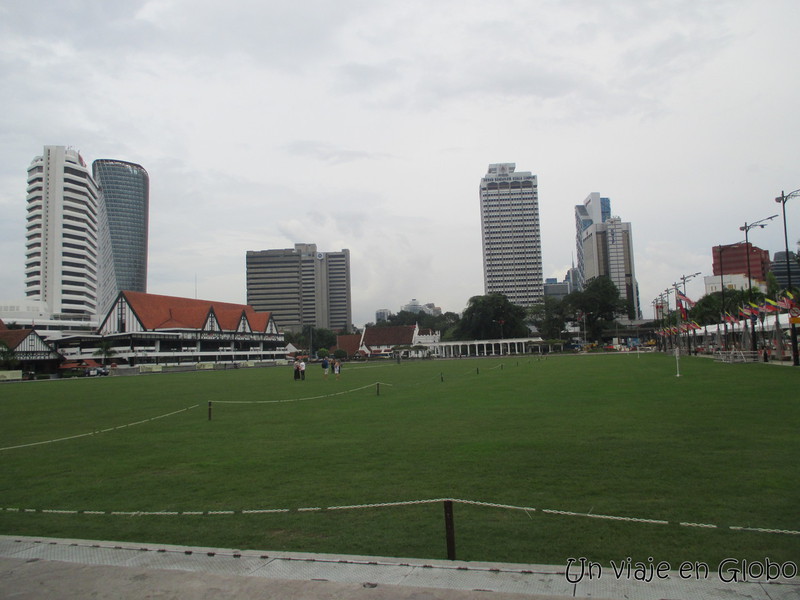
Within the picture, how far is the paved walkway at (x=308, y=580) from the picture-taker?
13.5ft

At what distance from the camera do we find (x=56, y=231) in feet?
358

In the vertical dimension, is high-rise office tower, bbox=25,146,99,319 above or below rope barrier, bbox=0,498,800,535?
above

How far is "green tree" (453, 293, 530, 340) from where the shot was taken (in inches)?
4365

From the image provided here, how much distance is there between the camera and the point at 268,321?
117 m

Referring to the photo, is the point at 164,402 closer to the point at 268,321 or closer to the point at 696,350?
the point at 696,350

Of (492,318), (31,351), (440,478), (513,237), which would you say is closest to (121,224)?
(31,351)

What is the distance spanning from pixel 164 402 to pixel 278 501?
17.6 meters

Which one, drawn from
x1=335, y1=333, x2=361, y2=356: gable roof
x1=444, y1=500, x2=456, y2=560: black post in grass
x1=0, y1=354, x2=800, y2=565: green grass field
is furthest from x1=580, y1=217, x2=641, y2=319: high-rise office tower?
x1=444, y1=500, x2=456, y2=560: black post in grass

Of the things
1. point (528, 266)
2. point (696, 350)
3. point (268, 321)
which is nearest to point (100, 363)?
point (268, 321)

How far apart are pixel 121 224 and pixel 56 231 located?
7137 centimetres

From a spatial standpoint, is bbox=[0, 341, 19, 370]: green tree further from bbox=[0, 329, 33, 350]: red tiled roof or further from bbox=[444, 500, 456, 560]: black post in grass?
bbox=[444, 500, 456, 560]: black post in grass

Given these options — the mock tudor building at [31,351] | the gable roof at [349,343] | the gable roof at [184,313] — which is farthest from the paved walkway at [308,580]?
the gable roof at [349,343]

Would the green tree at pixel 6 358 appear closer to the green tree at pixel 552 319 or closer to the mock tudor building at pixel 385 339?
the mock tudor building at pixel 385 339

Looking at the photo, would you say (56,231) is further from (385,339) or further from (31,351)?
(385,339)
